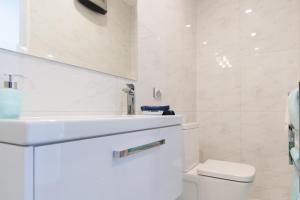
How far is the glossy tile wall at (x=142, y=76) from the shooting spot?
2.55ft

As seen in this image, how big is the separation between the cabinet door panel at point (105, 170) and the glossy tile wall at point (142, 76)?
343 millimetres

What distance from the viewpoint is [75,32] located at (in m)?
0.96

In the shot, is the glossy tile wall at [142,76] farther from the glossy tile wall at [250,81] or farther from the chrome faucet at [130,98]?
the glossy tile wall at [250,81]

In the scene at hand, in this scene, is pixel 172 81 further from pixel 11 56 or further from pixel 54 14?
pixel 11 56

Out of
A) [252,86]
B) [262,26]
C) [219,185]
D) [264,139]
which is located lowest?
[219,185]

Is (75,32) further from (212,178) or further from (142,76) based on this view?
(212,178)

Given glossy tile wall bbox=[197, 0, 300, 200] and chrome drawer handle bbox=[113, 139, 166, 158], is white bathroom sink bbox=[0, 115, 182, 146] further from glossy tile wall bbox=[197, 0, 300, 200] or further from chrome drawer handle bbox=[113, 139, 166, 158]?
glossy tile wall bbox=[197, 0, 300, 200]

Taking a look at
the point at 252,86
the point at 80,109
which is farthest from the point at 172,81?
the point at 80,109

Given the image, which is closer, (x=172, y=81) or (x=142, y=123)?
(x=142, y=123)

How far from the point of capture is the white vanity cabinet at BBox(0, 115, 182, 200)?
42 centimetres

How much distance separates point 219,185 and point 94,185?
3.62 ft

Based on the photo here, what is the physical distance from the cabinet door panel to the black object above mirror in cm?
65

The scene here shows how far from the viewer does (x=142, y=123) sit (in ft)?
2.40

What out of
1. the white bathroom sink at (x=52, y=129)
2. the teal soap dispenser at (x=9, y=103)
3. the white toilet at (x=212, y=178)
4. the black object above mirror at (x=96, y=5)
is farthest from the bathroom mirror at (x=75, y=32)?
the white toilet at (x=212, y=178)
